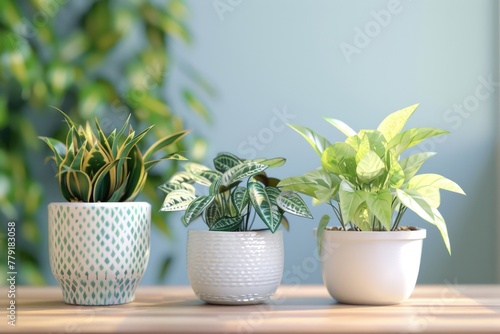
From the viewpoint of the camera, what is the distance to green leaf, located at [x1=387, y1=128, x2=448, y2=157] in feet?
3.19

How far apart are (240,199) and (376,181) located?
0.22 m

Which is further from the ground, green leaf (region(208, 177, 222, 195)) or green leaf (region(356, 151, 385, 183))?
green leaf (region(356, 151, 385, 183))

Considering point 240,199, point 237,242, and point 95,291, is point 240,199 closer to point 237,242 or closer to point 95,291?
point 237,242

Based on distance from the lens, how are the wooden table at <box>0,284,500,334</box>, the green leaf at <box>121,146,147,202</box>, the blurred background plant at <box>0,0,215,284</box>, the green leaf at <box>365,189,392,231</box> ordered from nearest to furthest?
the wooden table at <box>0,284,500,334</box>, the green leaf at <box>365,189,392,231</box>, the green leaf at <box>121,146,147,202</box>, the blurred background plant at <box>0,0,215,284</box>

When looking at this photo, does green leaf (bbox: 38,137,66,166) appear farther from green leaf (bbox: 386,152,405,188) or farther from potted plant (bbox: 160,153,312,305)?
green leaf (bbox: 386,152,405,188)

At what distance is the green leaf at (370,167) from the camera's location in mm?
936

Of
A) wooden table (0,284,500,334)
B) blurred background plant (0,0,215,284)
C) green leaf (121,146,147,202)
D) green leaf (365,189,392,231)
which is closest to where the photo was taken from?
wooden table (0,284,500,334)

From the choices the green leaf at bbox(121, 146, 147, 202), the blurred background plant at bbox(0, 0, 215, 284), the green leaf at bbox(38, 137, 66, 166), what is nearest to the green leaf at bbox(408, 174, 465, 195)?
the green leaf at bbox(121, 146, 147, 202)

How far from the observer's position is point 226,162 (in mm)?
1059

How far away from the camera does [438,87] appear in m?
1.66

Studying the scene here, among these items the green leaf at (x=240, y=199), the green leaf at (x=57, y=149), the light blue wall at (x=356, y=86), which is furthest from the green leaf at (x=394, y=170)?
the light blue wall at (x=356, y=86)

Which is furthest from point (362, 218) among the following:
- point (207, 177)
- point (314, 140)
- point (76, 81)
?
point (76, 81)

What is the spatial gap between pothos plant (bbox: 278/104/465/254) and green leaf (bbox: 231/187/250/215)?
0.08 m

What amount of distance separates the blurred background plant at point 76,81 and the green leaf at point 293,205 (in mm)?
688
